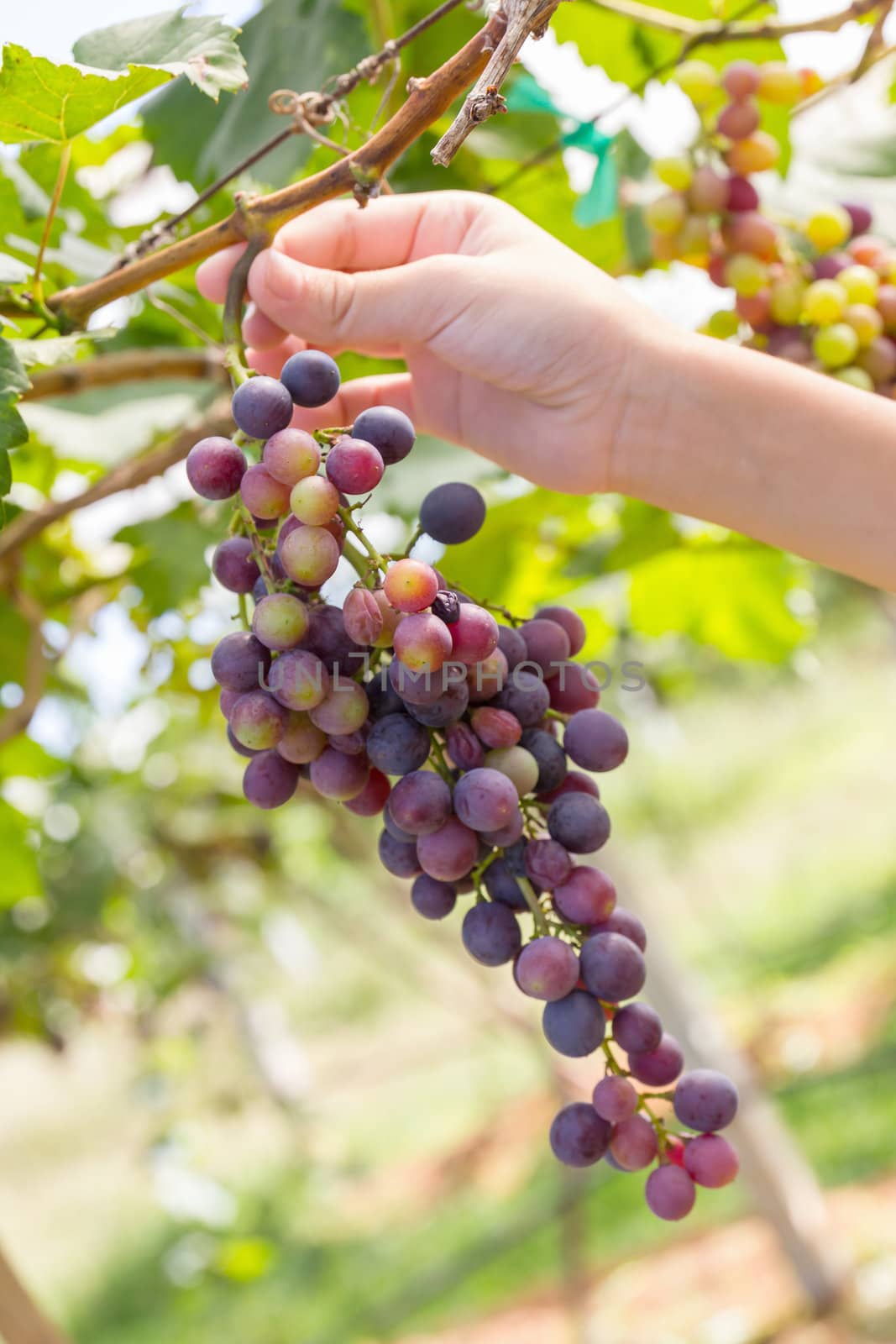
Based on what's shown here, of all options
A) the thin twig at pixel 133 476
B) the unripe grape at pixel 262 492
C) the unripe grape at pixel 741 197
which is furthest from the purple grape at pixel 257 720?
the unripe grape at pixel 741 197

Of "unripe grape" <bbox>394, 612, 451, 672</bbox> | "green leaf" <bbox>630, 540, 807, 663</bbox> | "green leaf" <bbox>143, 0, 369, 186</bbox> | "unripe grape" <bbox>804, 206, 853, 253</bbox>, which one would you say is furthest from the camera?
"green leaf" <bbox>630, 540, 807, 663</bbox>

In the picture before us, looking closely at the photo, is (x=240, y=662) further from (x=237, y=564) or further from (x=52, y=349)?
(x=52, y=349)

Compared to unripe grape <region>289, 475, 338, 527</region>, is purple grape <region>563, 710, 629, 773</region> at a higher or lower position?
lower

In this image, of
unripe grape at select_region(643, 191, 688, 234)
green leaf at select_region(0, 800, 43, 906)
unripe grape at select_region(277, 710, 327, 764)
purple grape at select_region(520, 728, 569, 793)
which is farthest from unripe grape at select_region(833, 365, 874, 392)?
green leaf at select_region(0, 800, 43, 906)

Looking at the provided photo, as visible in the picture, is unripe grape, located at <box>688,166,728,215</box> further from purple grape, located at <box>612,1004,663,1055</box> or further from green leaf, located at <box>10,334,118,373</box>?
purple grape, located at <box>612,1004,663,1055</box>

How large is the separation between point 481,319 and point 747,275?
424 mm

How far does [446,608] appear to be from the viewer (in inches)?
23.0

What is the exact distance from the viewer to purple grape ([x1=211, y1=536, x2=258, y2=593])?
65 centimetres

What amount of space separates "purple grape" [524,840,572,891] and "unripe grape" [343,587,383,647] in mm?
163

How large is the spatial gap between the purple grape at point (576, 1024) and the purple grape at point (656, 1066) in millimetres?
45

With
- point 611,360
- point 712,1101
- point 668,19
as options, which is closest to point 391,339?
point 611,360

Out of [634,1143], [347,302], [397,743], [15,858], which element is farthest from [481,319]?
[15,858]

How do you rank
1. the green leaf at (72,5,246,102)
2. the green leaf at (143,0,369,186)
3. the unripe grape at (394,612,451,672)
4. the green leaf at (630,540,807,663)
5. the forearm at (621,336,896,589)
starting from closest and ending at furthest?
the unripe grape at (394,612,451,672) → the green leaf at (72,5,246,102) → the forearm at (621,336,896,589) → the green leaf at (143,0,369,186) → the green leaf at (630,540,807,663)

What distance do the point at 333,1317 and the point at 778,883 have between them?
5.79 m
